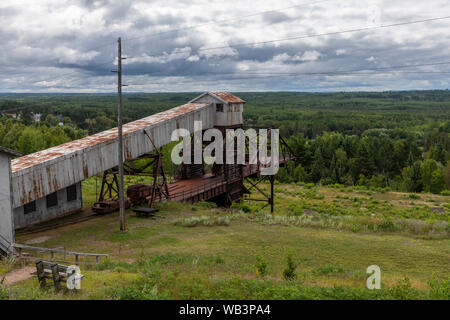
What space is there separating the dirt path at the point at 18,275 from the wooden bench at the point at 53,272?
213cm

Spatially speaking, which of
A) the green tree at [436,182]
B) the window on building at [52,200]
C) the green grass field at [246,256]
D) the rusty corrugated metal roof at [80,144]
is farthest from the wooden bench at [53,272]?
the green tree at [436,182]

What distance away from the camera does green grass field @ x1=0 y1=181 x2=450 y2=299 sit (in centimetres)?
1061

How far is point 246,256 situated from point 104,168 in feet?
37.7

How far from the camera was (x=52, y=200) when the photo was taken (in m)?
25.4

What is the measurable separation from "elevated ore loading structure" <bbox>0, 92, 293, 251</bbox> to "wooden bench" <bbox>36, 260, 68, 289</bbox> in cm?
674

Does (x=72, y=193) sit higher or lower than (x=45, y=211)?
higher

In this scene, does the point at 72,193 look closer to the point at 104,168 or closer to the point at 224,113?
the point at 104,168

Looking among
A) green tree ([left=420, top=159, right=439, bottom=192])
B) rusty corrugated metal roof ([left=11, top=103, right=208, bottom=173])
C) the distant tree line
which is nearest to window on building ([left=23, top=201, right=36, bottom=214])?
rusty corrugated metal roof ([left=11, top=103, right=208, bottom=173])

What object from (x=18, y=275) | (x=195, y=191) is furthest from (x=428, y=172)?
(x=18, y=275)

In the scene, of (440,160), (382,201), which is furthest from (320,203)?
(440,160)

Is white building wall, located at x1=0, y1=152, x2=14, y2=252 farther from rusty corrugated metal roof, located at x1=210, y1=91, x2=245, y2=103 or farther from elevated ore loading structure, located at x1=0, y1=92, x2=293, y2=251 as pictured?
rusty corrugated metal roof, located at x1=210, y1=91, x2=245, y2=103

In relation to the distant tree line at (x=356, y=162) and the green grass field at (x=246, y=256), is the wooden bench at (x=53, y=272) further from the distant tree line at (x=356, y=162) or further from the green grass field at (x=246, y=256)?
the distant tree line at (x=356, y=162)

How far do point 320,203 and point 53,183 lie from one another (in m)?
29.3
